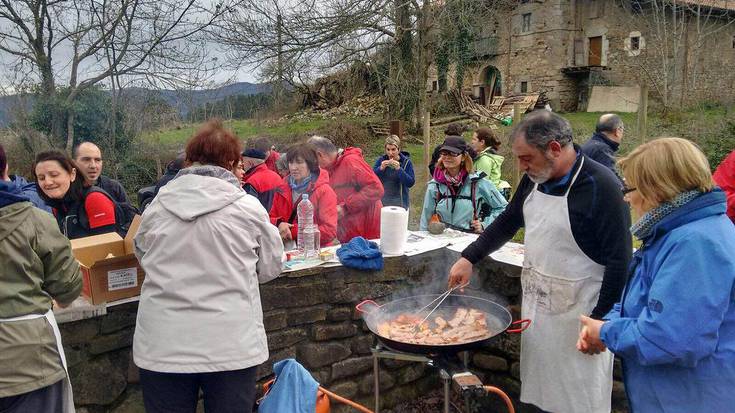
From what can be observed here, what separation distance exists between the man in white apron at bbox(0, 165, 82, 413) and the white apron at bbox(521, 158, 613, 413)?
209 cm

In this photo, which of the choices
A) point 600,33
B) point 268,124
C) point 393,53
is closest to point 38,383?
point 393,53

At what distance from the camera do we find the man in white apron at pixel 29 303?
1955 mm

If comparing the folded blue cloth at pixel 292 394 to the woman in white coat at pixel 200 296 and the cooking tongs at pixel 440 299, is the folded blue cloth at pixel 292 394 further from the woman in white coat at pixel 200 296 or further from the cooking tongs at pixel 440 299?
the cooking tongs at pixel 440 299

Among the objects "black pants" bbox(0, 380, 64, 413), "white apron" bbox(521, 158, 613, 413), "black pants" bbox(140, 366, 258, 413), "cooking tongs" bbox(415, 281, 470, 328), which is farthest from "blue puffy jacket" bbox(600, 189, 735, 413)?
"black pants" bbox(0, 380, 64, 413)

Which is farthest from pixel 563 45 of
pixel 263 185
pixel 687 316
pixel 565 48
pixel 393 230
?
pixel 687 316

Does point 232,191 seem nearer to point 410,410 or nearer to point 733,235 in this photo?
point 733,235

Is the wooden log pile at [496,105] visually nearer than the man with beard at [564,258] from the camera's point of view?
No

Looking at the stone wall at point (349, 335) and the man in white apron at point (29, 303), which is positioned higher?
the man in white apron at point (29, 303)

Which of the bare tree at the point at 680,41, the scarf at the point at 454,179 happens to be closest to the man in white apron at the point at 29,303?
the scarf at the point at 454,179

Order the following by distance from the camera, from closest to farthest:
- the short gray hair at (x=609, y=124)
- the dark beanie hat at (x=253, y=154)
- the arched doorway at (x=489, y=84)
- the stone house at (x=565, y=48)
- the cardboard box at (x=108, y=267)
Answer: the cardboard box at (x=108, y=267) → the dark beanie hat at (x=253, y=154) → the short gray hair at (x=609, y=124) → the stone house at (x=565, y=48) → the arched doorway at (x=489, y=84)

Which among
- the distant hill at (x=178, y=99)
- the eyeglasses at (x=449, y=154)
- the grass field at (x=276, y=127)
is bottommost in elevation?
the eyeglasses at (x=449, y=154)

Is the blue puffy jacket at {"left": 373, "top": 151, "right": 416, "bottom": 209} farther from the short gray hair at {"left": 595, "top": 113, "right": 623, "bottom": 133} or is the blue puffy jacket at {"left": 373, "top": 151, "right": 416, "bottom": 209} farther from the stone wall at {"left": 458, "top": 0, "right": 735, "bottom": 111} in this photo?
the stone wall at {"left": 458, "top": 0, "right": 735, "bottom": 111}

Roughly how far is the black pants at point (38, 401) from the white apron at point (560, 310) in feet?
6.99

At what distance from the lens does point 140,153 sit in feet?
33.1
